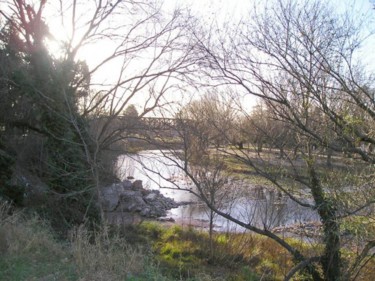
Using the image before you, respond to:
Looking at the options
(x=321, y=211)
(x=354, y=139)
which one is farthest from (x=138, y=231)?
(x=354, y=139)

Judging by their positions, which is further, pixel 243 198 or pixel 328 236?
pixel 243 198

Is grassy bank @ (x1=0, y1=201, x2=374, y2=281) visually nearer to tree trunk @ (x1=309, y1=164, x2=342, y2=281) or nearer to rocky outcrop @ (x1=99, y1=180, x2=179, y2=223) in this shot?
tree trunk @ (x1=309, y1=164, x2=342, y2=281)

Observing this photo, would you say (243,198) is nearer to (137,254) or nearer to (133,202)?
(133,202)

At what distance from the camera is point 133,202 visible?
22.9m

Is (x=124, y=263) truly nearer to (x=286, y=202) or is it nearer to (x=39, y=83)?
(x=286, y=202)

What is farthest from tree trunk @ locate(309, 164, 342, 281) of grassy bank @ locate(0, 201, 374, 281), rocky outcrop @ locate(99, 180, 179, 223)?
rocky outcrop @ locate(99, 180, 179, 223)

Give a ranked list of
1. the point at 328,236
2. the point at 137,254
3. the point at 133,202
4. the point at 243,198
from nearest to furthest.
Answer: the point at 137,254 → the point at 328,236 → the point at 243,198 → the point at 133,202

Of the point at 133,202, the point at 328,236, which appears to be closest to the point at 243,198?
the point at 328,236

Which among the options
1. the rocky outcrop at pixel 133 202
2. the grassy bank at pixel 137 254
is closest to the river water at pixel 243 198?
the grassy bank at pixel 137 254

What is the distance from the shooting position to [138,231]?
17.2 metres

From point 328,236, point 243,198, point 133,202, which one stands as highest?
point 243,198

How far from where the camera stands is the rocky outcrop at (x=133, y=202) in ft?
60.6

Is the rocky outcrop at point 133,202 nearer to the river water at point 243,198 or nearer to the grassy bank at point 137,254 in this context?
the river water at point 243,198

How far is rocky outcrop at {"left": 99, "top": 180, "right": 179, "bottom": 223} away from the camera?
1847cm
